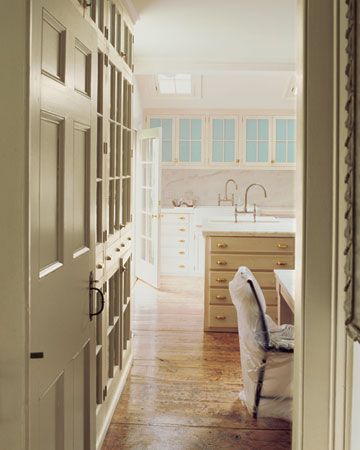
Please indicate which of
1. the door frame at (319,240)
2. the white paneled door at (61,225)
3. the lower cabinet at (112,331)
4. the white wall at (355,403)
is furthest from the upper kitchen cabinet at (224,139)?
the white wall at (355,403)

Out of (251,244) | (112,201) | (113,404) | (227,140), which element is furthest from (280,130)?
A: (113,404)

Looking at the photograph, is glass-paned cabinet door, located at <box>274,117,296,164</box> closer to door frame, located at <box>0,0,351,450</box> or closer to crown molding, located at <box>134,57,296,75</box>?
crown molding, located at <box>134,57,296,75</box>

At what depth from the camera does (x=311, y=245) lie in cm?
187

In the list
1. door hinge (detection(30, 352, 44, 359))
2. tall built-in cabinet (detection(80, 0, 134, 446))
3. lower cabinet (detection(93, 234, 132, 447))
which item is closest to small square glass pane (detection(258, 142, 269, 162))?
tall built-in cabinet (detection(80, 0, 134, 446))

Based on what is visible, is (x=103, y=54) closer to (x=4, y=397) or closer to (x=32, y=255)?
(x=32, y=255)

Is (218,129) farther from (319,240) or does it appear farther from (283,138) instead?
(319,240)

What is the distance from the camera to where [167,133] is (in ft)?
27.6

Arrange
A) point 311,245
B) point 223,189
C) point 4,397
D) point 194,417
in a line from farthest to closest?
point 223,189
point 194,417
point 311,245
point 4,397

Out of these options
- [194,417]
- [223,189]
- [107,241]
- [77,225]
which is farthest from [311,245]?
[223,189]

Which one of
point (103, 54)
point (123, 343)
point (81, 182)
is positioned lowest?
point (123, 343)

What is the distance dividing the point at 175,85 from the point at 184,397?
211 inches

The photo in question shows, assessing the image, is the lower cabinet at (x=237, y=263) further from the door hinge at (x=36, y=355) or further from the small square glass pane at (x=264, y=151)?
the door hinge at (x=36, y=355)

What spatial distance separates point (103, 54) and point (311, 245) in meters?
1.77

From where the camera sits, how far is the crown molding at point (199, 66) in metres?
5.82
